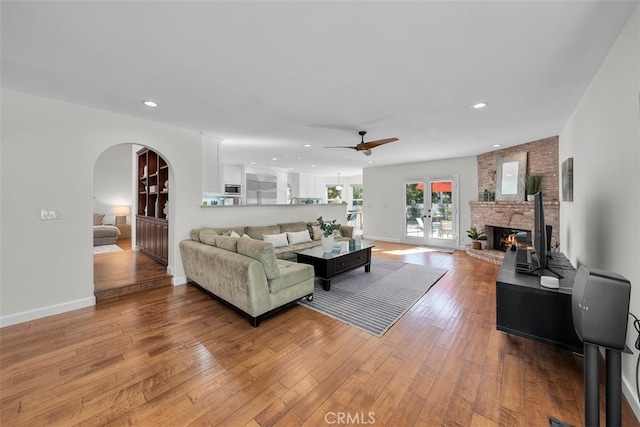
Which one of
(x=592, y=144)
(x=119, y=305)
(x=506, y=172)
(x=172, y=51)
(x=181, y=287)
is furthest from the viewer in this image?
(x=506, y=172)

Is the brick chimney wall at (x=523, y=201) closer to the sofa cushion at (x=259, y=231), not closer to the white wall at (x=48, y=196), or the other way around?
the sofa cushion at (x=259, y=231)

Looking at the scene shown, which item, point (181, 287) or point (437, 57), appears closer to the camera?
point (437, 57)

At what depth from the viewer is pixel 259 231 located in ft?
16.3

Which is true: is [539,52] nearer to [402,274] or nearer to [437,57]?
[437,57]

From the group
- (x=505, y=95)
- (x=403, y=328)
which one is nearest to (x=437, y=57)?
(x=505, y=95)

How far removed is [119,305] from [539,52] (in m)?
5.08

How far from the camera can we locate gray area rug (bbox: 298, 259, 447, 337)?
2.81 m

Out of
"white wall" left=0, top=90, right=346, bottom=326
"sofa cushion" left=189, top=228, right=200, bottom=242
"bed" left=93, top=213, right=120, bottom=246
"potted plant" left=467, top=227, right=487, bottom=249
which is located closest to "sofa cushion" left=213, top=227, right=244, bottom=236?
"sofa cushion" left=189, top=228, right=200, bottom=242

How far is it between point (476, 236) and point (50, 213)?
7701 mm

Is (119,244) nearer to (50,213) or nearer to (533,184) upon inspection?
(50,213)

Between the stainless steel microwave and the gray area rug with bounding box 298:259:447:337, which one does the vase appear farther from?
the stainless steel microwave

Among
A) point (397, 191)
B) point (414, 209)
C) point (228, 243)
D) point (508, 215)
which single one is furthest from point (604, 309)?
point (397, 191)

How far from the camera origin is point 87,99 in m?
2.90

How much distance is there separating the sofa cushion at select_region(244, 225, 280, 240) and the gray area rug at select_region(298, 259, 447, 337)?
5.31 ft
